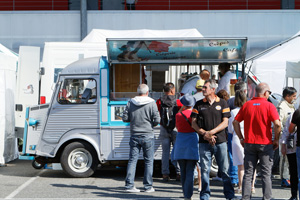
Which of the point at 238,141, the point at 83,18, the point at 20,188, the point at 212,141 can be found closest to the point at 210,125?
the point at 212,141

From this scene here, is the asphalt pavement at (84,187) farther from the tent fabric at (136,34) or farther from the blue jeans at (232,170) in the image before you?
the tent fabric at (136,34)

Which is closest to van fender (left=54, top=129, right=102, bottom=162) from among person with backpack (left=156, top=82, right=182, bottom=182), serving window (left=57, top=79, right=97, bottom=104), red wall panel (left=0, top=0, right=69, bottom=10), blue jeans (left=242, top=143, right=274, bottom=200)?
serving window (left=57, top=79, right=97, bottom=104)

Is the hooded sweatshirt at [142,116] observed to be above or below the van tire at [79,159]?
above

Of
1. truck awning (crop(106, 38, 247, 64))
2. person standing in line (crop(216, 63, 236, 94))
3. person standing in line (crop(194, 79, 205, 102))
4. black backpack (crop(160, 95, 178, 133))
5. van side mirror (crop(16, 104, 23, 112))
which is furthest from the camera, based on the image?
van side mirror (crop(16, 104, 23, 112))

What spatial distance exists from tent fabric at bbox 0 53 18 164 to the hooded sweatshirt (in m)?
4.31

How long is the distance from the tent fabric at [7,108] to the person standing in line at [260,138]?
6.60 m

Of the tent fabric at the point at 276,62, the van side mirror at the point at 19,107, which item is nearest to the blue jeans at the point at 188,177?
the van side mirror at the point at 19,107

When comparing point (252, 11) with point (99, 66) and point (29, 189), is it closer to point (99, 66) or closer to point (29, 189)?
point (99, 66)

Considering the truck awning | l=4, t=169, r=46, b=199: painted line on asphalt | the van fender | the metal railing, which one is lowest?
l=4, t=169, r=46, b=199: painted line on asphalt

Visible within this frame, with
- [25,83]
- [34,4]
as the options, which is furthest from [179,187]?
[34,4]

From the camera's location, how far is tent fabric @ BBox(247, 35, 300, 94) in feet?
47.8

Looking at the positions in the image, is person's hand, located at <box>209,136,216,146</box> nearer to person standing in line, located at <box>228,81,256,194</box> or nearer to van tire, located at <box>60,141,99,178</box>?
person standing in line, located at <box>228,81,256,194</box>

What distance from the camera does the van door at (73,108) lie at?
33.6 feet

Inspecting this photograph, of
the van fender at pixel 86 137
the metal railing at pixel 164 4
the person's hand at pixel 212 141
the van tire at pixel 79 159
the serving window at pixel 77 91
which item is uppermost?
the metal railing at pixel 164 4
